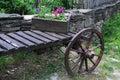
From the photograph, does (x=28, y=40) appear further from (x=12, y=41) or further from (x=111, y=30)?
(x=111, y=30)

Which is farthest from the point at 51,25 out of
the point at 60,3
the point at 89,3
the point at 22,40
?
the point at 89,3

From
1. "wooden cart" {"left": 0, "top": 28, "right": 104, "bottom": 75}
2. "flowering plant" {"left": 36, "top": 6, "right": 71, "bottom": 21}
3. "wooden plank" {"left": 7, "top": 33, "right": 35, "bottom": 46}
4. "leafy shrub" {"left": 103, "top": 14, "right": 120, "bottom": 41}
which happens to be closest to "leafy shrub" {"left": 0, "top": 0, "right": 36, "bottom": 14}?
"flowering plant" {"left": 36, "top": 6, "right": 71, "bottom": 21}

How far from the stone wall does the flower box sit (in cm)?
96

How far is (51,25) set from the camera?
4.14m

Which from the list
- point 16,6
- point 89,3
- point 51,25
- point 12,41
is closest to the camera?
point 12,41

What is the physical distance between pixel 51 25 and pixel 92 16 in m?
2.09

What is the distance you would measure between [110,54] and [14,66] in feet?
7.29

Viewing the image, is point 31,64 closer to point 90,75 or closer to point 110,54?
point 90,75

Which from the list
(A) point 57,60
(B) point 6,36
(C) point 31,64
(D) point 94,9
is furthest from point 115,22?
(B) point 6,36

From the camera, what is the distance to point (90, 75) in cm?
431

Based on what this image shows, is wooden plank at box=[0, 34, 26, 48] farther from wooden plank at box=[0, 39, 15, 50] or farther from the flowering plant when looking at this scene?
the flowering plant

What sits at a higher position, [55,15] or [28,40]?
[55,15]

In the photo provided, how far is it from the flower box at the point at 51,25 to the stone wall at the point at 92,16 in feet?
3.16

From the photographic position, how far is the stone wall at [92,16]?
206 inches
